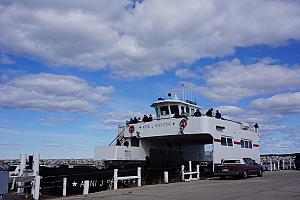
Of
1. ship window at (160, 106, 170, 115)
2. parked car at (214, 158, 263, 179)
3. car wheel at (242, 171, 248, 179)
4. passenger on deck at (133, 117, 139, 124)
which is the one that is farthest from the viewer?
ship window at (160, 106, 170, 115)

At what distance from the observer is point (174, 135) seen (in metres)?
25.0

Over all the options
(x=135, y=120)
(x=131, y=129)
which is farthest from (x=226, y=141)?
(x=131, y=129)

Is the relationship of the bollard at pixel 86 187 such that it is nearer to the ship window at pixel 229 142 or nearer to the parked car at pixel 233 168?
the parked car at pixel 233 168

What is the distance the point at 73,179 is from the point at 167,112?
13433 millimetres

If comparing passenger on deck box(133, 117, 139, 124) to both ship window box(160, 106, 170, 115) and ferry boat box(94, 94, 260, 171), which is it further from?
ship window box(160, 106, 170, 115)

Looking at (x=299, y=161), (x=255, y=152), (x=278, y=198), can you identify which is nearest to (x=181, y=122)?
(x=255, y=152)

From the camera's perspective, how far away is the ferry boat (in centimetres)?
2420

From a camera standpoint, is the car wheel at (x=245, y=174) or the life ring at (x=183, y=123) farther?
the life ring at (x=183, y=123)

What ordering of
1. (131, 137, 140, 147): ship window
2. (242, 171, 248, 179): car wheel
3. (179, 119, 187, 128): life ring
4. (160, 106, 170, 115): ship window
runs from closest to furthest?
(242, 171, 248, 179): car wheel
(179, 119, 187, 128): life ring
(131, 137, 140, 147): ship window
(160, 106, 170, 115): ship window

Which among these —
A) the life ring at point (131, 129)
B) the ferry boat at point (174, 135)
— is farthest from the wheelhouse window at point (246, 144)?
the life ring at point (131, 129)

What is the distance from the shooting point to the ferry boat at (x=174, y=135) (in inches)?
953

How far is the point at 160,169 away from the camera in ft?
77.3

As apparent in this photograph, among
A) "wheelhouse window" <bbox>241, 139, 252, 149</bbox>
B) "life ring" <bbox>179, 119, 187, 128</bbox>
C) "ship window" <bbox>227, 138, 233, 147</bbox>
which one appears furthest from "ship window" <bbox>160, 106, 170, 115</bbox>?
"wheelhouse window" <bbox>241, 139, 252, 149</bbox>

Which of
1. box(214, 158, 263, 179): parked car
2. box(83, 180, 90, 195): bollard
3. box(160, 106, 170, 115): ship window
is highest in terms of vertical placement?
box(160, 106, 170, 115): ship window
